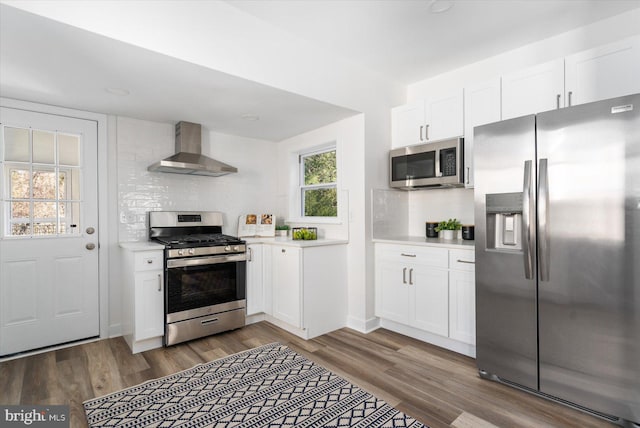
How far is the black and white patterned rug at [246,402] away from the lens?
1907 millimetres

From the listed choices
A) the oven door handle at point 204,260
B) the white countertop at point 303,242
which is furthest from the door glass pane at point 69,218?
the white countertop at point 303,242

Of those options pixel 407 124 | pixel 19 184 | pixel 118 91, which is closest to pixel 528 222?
pixel 407 124

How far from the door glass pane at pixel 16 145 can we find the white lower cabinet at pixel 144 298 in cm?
117

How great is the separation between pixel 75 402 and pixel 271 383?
123 cm

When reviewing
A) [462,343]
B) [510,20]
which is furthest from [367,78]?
[462,343]

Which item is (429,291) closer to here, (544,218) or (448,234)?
(448,234)

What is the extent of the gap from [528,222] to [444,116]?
1430 millimetres

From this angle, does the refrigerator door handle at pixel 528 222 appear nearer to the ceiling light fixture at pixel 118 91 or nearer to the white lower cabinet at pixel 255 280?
the white lower cabinet at pixel 255 280

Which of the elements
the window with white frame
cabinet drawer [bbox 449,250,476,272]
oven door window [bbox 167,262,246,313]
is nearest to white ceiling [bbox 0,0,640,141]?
the window with white frame

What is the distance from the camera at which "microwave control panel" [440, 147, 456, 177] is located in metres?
2.99

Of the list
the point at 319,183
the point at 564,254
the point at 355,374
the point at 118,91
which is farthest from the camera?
the point at 319,183

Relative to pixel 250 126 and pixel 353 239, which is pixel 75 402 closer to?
pixel 353 239

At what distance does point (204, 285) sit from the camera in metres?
3.22

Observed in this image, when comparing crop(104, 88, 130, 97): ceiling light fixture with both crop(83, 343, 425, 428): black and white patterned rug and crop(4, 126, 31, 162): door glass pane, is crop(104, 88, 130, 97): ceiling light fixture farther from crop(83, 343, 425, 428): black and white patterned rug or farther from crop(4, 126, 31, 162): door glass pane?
crop(83, 343, 425, 428): black and white patterned rug
